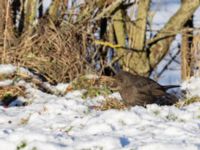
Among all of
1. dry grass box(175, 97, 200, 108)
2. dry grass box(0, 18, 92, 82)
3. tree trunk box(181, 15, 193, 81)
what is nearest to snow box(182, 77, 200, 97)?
dry grass box(175, 97, 200, 108)

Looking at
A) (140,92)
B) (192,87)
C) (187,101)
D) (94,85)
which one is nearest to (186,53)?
(192,87)

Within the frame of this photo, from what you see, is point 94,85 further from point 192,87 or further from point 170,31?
point 170,31

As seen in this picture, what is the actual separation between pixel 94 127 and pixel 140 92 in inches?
65.0

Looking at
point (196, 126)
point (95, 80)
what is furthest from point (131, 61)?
point (196, 126)

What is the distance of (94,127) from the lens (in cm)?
612

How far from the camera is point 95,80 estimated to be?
9266 millimetres

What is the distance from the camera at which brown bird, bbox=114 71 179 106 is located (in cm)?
759

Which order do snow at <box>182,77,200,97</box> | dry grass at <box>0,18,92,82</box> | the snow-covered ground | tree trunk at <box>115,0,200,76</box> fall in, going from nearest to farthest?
the snow-covered ground < snow at <box>182,77,200,97</box> < dry grass at <box>0,18,92,82</box> < tree trunk at <box>115,0,200,76</box>

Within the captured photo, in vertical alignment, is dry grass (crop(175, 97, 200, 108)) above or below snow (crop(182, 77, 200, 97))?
above

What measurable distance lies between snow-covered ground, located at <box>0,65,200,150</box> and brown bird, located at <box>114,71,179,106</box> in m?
0.39

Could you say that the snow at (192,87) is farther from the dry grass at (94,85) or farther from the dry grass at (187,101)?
the dry grass at (94,85)

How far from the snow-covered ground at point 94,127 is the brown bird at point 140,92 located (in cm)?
39

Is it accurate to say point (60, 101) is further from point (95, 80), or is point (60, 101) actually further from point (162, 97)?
point (95, 80)

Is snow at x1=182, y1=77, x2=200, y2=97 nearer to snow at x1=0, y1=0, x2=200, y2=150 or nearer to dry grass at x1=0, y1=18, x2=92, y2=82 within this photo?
snow at x1=0, y1=0, x2=200, y2=150
